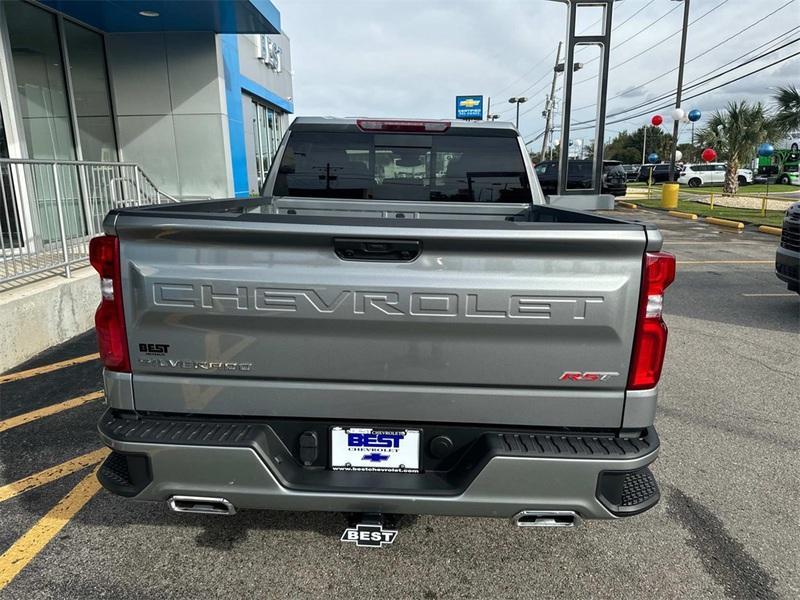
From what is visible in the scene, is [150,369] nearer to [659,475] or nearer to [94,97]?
[659,475]

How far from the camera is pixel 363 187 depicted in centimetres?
392

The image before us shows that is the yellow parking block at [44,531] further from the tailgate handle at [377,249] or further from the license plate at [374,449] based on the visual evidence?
the tailgate handle at [377,249]

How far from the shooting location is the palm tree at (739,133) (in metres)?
25.6

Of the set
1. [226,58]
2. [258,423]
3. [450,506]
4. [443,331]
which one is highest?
[226,58]

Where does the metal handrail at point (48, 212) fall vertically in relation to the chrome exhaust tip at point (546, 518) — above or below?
above

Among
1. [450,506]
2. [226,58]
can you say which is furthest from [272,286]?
[226,58]

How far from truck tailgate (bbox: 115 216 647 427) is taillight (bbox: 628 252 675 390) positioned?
0.04 meters

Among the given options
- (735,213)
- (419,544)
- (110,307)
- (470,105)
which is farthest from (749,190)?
(110,307)

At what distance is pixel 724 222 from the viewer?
17250 millimetres

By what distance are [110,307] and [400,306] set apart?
1100 mm

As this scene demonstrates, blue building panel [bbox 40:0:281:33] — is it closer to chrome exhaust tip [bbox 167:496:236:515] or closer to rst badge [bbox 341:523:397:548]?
chrome exhaust tip [bbox 167:496:236:515]

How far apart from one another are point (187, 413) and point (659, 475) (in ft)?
9.24

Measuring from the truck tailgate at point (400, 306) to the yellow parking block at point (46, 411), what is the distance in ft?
8.71

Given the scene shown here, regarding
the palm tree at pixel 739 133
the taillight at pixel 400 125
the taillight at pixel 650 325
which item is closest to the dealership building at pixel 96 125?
the taillight at pixel 400 125
